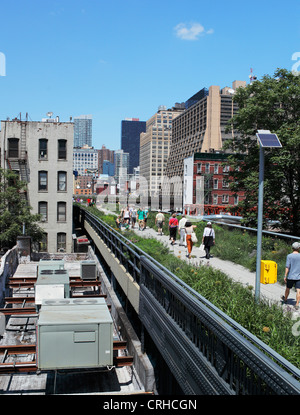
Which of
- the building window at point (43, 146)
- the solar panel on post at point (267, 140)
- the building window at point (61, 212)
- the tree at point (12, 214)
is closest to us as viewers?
the solar panel on post at point (267, 140)

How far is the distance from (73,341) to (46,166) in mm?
42978

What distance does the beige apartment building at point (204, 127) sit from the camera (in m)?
162

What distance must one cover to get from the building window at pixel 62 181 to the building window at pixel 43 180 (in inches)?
55.2

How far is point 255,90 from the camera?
32.4 m

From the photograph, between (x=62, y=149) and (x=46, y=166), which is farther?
(x=62, y=149)

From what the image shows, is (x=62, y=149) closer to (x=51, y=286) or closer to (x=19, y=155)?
(x=19, y=155)

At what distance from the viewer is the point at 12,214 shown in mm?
42094

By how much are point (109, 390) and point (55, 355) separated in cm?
227

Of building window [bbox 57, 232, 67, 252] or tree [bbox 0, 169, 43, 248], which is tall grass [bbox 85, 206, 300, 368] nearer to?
tree [bbox 0, 169, 43, 248]

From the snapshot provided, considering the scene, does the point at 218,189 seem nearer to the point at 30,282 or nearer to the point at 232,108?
the point at 30,282

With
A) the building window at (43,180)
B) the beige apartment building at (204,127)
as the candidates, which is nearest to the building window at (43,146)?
the building window at (43,180)

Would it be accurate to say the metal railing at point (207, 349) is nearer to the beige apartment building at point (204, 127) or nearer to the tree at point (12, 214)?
the tree at point (12, 214)

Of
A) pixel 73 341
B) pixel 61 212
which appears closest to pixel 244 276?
pixel 73 341

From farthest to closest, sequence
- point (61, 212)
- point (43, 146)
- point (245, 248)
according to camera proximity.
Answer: point (61, 212) < point (43, 146) < point (245, 248)
